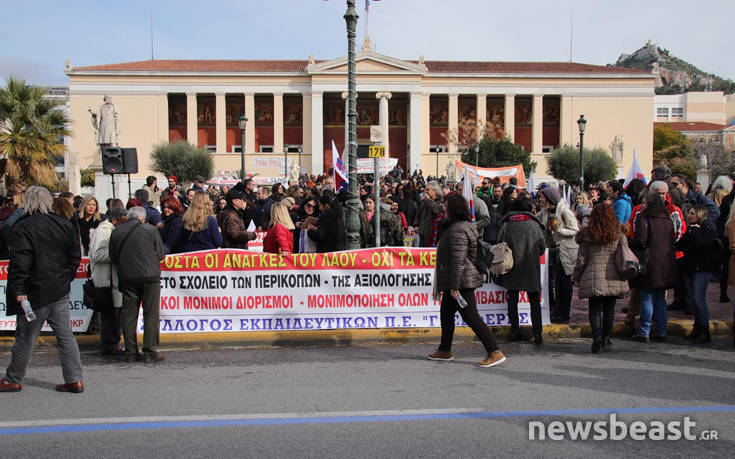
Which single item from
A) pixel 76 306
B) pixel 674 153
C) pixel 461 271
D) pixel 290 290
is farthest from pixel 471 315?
pixel 674 153

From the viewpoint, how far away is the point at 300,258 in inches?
342

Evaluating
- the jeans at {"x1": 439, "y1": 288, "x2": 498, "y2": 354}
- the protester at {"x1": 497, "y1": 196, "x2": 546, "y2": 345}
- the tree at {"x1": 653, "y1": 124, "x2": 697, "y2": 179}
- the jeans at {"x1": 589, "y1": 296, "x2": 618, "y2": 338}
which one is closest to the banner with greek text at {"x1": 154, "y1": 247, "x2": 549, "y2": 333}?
the protester at {"x1": 497, "y1": 196, "x2": 546, "y2": 345}

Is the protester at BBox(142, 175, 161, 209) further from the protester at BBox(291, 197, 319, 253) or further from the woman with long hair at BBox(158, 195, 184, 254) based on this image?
the protester at BBox(291, 197, 319, 253)

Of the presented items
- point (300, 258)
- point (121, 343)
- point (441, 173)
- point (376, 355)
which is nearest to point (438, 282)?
point (376, 355)

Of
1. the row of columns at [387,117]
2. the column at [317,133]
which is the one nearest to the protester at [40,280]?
the row of columns at [387,117]

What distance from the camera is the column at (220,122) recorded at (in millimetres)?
63875

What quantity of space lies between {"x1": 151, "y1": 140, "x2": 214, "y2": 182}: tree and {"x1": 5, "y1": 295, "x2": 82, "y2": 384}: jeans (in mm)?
46679

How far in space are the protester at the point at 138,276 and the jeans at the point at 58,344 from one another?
1176 mm

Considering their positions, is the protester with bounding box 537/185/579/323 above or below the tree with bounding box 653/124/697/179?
below

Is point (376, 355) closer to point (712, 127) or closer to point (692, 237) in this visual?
point (692, 237)

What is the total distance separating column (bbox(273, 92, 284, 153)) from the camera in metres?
64.2

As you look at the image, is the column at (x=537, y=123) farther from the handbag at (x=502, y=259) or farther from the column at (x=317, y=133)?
the handbag at (x=502, y=259)

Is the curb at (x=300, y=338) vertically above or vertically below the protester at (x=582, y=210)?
below

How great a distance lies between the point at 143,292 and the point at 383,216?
4.82 metres
